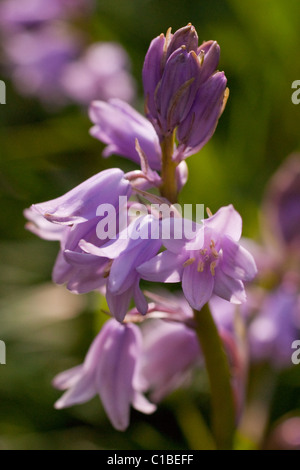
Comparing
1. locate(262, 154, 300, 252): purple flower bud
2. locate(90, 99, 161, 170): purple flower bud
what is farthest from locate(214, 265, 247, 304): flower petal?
locate(262, 154, 300, 252): purple flower bud

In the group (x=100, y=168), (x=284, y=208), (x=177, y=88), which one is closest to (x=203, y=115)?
(x=177, y=88)

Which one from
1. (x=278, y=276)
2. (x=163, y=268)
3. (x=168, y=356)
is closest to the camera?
(x=163, y=268)

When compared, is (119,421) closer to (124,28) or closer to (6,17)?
(124,28)

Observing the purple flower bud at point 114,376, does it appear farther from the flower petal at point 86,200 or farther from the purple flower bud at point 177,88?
the purple flower bud at point 177,88

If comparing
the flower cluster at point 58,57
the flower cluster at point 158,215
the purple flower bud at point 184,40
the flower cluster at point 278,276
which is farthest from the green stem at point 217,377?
the flower cluster at point 58,57

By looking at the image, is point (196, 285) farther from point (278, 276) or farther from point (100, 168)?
point (100, 168)
